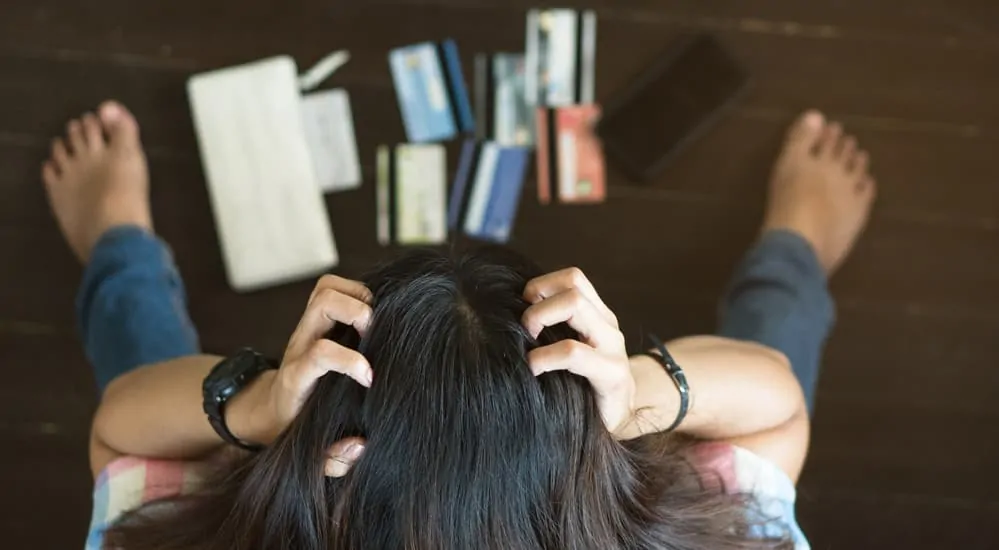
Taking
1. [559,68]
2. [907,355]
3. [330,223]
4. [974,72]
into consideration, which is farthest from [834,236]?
[330,223]

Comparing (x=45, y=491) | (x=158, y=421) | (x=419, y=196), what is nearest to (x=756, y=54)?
(x=419, y=196)

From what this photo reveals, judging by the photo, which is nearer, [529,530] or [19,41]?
[529,530]

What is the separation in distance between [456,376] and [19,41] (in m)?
1.01

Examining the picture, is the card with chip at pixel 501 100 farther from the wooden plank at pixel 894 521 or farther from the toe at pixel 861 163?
the wooden plank at pixel 894 521

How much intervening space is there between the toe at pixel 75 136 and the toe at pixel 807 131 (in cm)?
99

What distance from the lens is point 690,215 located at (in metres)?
1.26

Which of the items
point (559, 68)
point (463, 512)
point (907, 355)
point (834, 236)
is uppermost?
point (559, 68)

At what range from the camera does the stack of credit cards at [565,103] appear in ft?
4.09

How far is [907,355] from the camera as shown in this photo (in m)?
1.26

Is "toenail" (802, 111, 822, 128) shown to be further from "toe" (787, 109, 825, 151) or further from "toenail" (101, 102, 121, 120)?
"toenail" (101, 102, 121, 120)

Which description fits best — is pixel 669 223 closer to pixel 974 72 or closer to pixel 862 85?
pixel 862 85

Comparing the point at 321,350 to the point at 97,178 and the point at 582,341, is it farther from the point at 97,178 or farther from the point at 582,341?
the point at 97,178

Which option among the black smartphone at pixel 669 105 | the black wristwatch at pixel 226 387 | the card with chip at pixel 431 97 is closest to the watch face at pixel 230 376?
the black wristwatch at pixel 226 387

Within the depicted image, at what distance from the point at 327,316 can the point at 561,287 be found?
0.15 meters
